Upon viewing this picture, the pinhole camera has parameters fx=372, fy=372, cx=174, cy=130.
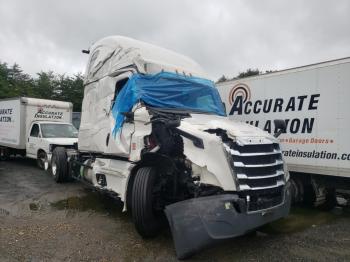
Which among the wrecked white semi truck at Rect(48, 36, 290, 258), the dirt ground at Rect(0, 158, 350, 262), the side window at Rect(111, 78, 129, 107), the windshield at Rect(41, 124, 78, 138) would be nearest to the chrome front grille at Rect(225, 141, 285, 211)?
the wrecked white semi truck at Rect(48, 36, 290, 258)

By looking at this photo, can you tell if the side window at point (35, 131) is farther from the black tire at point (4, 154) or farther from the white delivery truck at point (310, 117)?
the white delivery truck at point (310, 117)

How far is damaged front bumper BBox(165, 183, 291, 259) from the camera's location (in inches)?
193

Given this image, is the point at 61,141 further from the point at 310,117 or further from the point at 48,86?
the point at 48,86

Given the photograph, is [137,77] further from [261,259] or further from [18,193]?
[18,193]

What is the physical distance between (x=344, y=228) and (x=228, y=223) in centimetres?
365

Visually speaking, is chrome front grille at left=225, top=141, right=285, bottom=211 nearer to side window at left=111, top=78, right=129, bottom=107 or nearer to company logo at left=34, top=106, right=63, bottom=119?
side window at left=111, top=78, right=129, bottom=107

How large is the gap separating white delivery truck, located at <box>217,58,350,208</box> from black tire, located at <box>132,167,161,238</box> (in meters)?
3.76

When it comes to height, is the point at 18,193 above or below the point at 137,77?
below

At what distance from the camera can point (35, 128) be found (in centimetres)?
1475

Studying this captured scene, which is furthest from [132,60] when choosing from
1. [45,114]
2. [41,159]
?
[45,114]

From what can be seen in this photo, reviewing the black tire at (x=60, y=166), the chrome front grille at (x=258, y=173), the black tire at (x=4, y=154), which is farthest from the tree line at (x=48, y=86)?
the chrome front grille at (x=258, y=173)

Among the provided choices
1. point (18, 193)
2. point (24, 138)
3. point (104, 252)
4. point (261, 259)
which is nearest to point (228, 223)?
point (261, 259)

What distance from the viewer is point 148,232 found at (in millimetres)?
6020

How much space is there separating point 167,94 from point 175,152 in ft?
4.74
